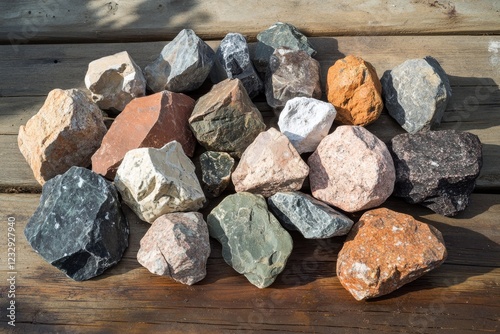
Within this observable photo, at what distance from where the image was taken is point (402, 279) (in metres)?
2.05

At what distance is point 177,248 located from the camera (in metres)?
2.04

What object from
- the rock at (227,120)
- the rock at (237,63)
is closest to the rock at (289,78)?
the rock at (237,63)

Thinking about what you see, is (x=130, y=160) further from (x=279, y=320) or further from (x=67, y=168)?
(x=279, y=320)

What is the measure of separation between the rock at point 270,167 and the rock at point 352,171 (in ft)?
0.44

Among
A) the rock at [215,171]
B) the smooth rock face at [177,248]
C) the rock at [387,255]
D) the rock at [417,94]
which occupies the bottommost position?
the rock at [387,255]

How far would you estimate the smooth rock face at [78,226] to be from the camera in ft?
6.90

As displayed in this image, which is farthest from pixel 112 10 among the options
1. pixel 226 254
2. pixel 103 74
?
pixel 226 254

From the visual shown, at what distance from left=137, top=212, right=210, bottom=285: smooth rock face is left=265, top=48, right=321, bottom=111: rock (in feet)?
2.62

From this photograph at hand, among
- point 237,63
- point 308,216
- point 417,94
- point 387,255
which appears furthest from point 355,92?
point 387,255

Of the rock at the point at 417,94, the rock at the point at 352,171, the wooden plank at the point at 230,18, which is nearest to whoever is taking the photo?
the rock at the point at 352,171

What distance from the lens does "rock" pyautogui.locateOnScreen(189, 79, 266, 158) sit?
2352 mm

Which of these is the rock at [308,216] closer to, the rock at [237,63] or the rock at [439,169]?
the rock at [439,169]

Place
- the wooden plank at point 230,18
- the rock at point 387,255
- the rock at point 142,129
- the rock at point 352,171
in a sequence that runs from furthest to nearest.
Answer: the wooden plank at point 230,18
the rock at point 142,129
the rock at point 352,171
the rock at point 387,255

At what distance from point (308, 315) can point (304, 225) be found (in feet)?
1.21
